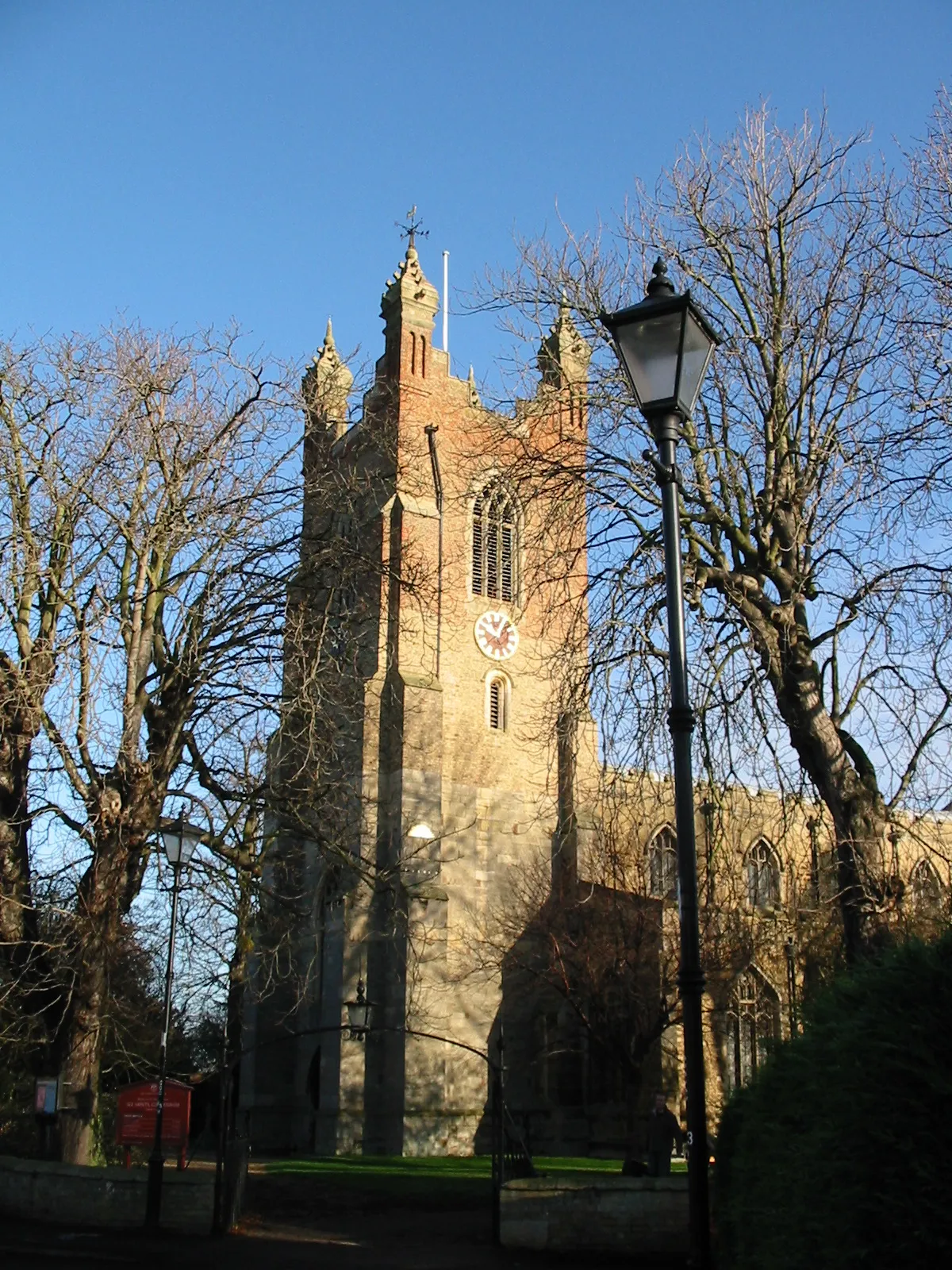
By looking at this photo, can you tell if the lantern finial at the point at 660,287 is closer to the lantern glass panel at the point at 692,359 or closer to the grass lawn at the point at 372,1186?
the lantern glass panel at the point at 692,359

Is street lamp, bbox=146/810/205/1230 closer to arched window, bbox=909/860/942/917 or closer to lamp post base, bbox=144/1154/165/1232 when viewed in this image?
lamp post base, bbox=144/1154/165/1232

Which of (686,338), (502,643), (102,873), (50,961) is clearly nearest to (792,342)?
(686,338)

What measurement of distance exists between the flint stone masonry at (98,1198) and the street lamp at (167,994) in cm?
16

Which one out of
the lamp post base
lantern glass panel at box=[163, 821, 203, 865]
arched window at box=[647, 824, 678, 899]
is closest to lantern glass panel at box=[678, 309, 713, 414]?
lantern glass panel at box=[163, 821, 203, 865]

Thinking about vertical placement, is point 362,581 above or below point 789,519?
above

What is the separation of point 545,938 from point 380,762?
6.78 m

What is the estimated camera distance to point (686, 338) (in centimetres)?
704

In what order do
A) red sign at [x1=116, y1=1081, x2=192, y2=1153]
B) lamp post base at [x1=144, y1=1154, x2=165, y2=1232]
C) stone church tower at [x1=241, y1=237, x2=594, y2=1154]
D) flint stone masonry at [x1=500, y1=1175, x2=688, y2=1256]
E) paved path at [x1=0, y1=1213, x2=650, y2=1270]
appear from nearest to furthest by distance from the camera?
paved path at [x1=0, y1=1213, x2=650, y2=1270]
flint stone masonry at [x1=500, y1=1175, x2=688, y2=1256]
lamp post base at [x1=144, y1=1154, x2=165, y2=1232]
red sign at [x1=116, y1=1081, x2=192, y2=1153]
stone church tower at [x1=241, y1=237, x2=594, y2=1154]

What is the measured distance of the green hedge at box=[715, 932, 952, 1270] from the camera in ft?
16.6

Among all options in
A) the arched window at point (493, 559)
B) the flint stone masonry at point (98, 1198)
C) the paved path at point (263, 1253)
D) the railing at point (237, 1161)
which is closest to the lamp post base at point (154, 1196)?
the flint stone masonry at point (98, 1198)

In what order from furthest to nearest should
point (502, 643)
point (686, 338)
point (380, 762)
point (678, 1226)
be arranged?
point (502, 643), point (380, 762), point (678, 1226), point (686, 338)

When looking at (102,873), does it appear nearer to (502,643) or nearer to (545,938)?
(545,938)

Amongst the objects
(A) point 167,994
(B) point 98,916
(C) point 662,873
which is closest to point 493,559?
(C) point 662,873

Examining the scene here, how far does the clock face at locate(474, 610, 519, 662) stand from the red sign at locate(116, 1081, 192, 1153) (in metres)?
22.5
